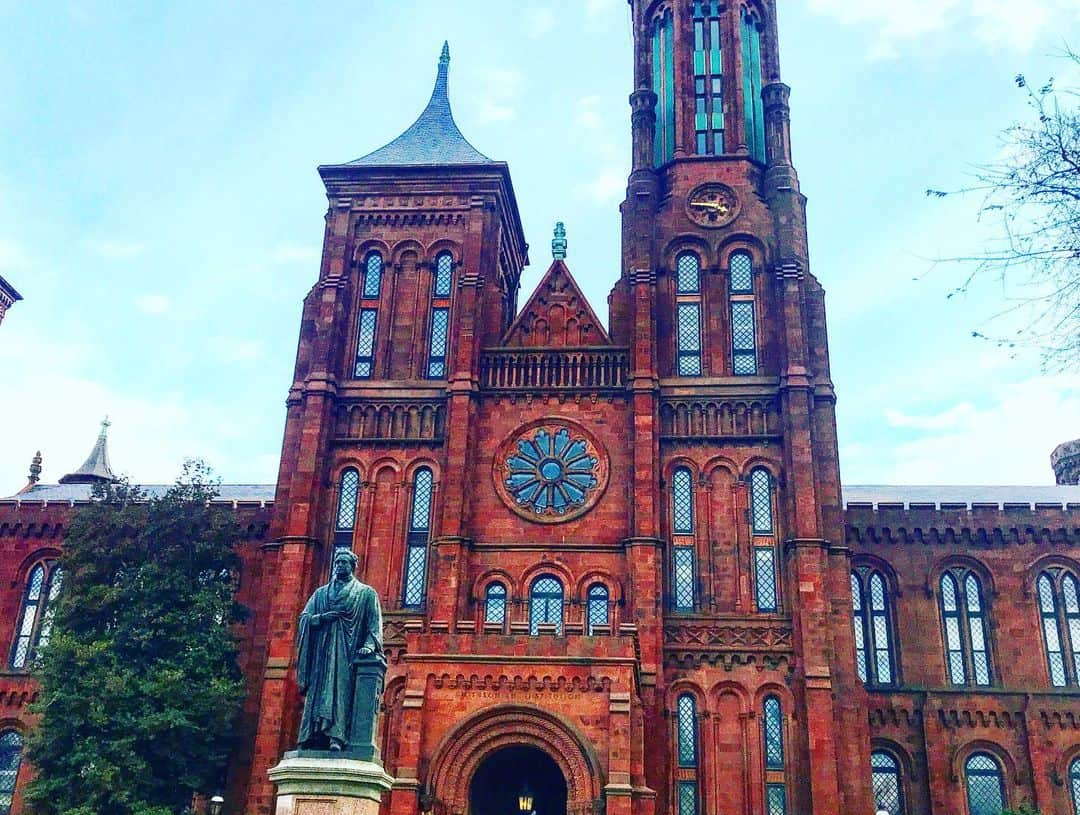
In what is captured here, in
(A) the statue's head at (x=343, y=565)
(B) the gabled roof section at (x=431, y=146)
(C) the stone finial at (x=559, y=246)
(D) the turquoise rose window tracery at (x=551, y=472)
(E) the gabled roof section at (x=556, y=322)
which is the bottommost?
(A) the statue's head at (x=343, y=565)

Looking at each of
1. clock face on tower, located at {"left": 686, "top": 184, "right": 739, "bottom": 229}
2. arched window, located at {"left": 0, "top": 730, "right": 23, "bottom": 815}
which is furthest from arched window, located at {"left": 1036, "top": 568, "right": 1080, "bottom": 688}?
arched window, located at {"left": 0, "top": 730, "right": 23, "bottom": 815}

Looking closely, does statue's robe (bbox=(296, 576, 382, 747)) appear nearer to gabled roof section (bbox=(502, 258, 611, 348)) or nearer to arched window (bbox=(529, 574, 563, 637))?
arched window (bbox=(529, 574, 563, 637))

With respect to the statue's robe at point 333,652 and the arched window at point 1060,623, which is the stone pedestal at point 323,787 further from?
the arched window at point 1060,623

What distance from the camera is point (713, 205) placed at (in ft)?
125

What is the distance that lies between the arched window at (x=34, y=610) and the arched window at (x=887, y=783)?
27789 mm

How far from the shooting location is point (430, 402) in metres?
36.2

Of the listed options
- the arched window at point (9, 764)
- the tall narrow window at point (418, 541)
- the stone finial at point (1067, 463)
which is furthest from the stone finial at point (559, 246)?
the stone finial at point (1067, 463)

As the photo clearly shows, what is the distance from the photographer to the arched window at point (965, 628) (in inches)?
1399

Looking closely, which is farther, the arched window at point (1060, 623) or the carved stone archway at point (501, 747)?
the arched window at point (1060, 623)

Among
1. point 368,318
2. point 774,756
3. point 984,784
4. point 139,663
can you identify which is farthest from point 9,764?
point 984,784

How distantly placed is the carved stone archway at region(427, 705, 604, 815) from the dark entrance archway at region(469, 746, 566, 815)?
2.23 meters

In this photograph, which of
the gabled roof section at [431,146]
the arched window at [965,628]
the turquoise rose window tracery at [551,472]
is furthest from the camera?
the gabled roof section at [431,146]

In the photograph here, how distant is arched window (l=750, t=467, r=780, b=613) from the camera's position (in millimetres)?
32781

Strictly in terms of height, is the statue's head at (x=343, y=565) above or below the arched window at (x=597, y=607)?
below
